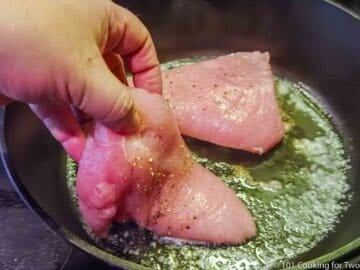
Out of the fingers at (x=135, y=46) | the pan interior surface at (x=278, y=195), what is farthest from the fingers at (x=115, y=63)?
the pan interior surface at (x=278, y=195)

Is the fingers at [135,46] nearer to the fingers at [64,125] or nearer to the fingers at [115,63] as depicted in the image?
the fingers at [115,63]

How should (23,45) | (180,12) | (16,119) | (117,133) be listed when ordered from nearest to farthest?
(23,45) < (117,133) < (16,119) < (180,12)

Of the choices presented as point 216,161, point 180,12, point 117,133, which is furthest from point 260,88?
point 117,133

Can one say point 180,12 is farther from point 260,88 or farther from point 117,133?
point 117,133

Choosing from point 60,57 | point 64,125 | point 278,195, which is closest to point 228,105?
point 278,195

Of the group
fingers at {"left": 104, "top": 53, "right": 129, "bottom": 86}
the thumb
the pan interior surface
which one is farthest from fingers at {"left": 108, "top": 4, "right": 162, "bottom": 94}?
the pan interior surface

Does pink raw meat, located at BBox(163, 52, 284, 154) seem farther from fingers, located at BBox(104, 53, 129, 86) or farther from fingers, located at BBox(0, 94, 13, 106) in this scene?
fingers, located at BBox(0, 94, 13, 106)
